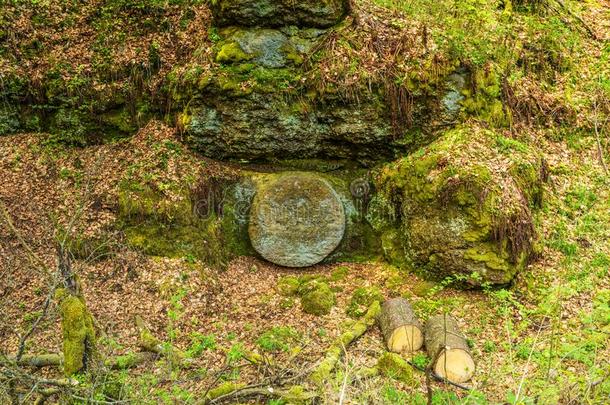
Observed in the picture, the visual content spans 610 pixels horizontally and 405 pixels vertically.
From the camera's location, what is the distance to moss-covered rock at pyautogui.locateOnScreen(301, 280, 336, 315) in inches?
246

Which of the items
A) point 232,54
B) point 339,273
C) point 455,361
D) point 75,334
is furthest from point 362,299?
point 232,54

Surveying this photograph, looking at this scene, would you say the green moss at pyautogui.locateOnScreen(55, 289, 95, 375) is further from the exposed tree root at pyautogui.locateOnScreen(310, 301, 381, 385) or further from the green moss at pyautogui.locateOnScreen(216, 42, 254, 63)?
the green moss at pyautogui.locateOnScreen(216, 42, 254, 63)

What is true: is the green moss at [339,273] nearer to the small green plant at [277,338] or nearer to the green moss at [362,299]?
the green moss at [362,299]

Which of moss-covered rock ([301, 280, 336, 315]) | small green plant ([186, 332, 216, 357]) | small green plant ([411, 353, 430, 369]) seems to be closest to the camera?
small green plant ([411, 353, 430, 369])

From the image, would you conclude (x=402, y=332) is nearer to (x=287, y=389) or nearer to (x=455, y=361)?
(x=455, y=361)

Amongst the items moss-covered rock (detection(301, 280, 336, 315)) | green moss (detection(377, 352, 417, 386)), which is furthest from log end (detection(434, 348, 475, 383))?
moss-covered rock (detection(301, 280, 336, 315))

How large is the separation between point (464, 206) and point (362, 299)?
190cm

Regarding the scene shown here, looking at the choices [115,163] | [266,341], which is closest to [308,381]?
[266,341]

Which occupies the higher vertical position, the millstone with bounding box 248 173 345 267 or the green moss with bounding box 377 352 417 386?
the millstone with bounding box 248 173 345 267

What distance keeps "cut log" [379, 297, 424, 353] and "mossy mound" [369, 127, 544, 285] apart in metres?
0.87

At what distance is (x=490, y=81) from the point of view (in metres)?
7.62

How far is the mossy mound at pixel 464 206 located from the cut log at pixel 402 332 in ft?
2.84

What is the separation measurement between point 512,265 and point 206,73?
5.42 m

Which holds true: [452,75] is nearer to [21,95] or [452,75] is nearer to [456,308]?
[456,308]
